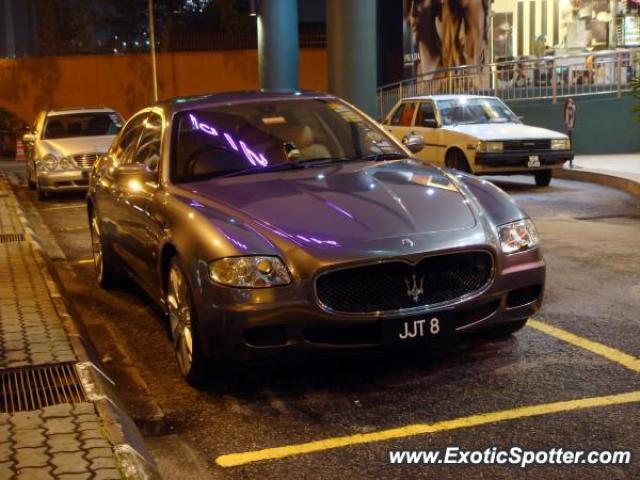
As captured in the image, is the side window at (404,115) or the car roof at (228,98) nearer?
the car roof at (228,98)

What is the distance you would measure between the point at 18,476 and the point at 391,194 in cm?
260

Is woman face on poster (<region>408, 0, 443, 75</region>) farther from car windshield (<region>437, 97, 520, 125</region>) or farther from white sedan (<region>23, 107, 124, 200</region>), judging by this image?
white sedan (<region>23, 107, 124, 200</region>)

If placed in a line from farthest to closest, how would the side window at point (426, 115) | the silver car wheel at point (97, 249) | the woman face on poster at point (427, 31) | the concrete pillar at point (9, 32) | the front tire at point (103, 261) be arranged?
the concrete pillar at point (9, 32) → the woman face on poster at point (427, 31) → the side window at point (426, 115) → the silver car wheel at point (97, 249) → the front tire at point (103, 261)

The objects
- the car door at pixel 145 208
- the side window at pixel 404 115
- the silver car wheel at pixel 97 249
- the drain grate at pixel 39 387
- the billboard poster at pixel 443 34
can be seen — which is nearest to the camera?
the drain grate at pixel 39 387

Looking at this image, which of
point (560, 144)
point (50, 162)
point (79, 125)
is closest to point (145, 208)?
point (50, 162)

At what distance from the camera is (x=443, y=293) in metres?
4.99

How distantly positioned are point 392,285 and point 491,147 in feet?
32.3

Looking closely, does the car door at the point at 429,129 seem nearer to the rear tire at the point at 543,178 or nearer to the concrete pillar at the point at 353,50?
the rear tire at the point at 543,178

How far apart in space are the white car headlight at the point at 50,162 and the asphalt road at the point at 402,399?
8.11 meters

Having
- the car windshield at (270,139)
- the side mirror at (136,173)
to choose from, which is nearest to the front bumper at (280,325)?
the car windshield at (270,139)

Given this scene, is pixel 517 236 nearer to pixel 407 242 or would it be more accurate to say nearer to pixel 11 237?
pixel 407 242

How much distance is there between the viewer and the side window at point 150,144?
6.45 m

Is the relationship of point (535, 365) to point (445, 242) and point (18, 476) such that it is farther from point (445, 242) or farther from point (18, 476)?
point (18, 476)

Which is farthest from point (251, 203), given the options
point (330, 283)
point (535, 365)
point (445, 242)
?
point (535, 365)
